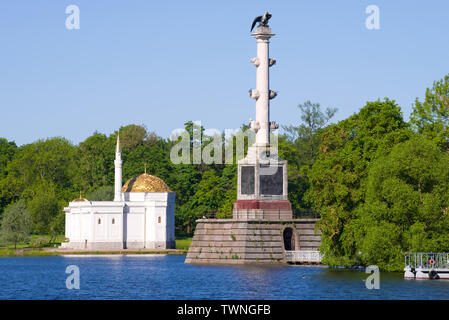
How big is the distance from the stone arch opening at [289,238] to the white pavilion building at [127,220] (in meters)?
37.2

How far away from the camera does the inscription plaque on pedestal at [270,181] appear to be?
236 feet

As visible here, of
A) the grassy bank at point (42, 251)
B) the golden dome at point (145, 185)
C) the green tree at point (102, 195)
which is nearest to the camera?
the grassy bank at point (42, 251)

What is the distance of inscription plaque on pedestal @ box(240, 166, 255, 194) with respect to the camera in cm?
7169

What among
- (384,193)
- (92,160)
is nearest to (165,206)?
(92,160)

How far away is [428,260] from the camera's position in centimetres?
5669

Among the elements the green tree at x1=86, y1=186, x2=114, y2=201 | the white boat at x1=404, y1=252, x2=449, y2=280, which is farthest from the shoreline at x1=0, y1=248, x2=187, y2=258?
the white boat at x1=404, y1=252, x2=449, y2=280

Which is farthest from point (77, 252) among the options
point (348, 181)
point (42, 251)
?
point (348, 181)

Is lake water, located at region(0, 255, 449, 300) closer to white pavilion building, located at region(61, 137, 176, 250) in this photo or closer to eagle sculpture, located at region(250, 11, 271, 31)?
eagle sculpture, located at region(250, 11, 271, 31)

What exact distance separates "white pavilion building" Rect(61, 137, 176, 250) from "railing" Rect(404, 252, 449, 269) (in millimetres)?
53121

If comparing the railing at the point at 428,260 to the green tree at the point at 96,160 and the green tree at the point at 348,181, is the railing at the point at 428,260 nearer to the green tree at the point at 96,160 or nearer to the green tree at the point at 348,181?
the green tree at the point at 348,181

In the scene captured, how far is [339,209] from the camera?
64.5 m

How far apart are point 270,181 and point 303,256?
6157mm

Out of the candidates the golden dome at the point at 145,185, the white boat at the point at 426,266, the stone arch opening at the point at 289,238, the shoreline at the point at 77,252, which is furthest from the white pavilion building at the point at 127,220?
the white boat at the point at 426,266

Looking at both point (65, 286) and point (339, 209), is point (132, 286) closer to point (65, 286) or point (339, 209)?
point (65, 286)
